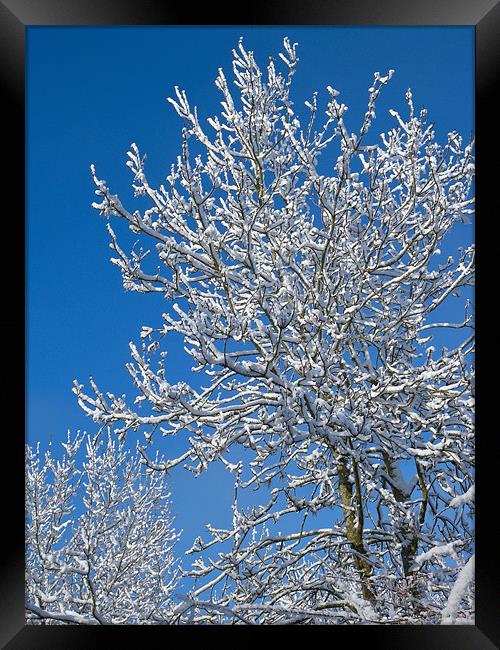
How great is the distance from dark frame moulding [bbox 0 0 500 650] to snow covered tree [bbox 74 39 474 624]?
1.32 ft

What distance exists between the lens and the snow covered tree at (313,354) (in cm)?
253

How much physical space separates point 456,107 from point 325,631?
99.9 inches

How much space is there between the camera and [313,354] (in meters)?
2.71

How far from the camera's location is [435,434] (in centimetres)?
269

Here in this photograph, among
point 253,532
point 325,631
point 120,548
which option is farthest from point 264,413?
point 120,548
